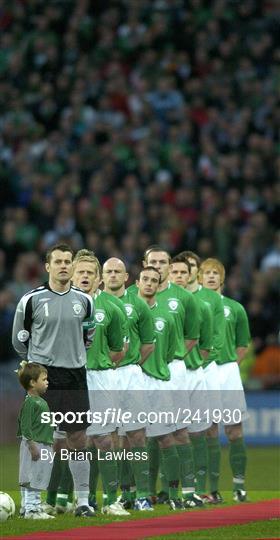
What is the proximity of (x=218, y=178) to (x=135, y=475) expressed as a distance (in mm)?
9934

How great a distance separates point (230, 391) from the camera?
14.0 m

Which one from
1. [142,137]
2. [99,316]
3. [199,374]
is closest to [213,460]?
[199,374]

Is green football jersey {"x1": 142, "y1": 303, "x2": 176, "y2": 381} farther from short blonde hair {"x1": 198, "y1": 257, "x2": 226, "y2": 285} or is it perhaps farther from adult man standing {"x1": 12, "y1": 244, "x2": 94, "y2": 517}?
adult man standing {"x1": 12, "y1": 244, "x2": 94, "y2": 517}

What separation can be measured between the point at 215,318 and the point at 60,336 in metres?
2.69

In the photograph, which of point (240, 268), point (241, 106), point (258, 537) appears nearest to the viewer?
point (258, 537)

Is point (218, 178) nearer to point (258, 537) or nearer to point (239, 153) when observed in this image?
point (239, 153)

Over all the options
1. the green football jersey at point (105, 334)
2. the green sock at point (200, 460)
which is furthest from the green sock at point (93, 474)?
the green sock at point (200, 460)

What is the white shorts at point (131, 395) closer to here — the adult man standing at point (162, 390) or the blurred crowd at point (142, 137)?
the adult man standing at point (162, 390)

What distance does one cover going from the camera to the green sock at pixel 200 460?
13.6 meters

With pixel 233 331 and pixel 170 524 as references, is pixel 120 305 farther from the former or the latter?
pixel 233 331

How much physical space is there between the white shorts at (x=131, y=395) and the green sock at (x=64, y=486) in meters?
0.60

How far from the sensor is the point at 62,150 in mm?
23047

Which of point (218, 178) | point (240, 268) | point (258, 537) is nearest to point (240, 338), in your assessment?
point (258, 537)

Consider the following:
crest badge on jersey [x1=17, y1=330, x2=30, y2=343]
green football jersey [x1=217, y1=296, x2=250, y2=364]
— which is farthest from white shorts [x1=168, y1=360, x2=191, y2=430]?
crest badge on jersey [x1=17, y1=330, x2=30, y2=343]
